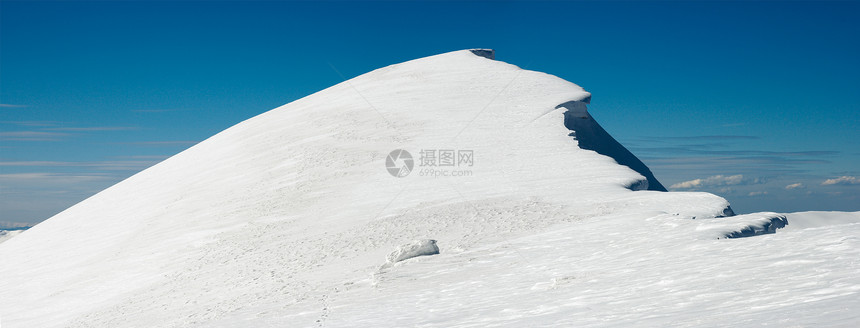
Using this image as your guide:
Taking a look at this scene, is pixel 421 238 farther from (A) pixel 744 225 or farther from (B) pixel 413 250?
(A) pixel 744 225

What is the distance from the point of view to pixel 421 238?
11.9 meters

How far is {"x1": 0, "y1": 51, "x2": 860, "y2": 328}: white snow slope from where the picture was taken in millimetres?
6352

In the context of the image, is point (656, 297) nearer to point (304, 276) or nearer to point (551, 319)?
point (551, 319)

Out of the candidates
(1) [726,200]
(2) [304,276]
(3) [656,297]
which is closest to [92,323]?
(2) [304,276]

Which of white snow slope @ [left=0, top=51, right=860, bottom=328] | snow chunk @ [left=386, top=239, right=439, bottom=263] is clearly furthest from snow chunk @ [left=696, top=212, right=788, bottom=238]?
snow chunk @ [left=386, top=239, right=439, bottom=263]

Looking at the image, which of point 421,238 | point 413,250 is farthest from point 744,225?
point 421,238

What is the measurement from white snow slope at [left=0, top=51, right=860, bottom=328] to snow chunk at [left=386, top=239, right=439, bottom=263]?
0.18m

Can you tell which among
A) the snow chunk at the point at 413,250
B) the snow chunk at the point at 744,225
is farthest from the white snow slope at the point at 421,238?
the snow chunk at the point at 413,250

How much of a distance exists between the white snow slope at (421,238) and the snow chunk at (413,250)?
176 millimetres

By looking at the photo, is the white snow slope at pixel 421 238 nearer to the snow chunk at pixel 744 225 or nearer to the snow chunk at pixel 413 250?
the snow chunk at pixel 744 225

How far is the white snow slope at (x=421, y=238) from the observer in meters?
6.35

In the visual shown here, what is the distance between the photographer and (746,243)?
7473 mm

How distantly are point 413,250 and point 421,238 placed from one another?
4.91 ft

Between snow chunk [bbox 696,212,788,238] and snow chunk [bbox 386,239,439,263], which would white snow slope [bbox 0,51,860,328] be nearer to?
snow chunk [bbox 696,212,788,238]
